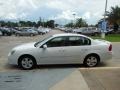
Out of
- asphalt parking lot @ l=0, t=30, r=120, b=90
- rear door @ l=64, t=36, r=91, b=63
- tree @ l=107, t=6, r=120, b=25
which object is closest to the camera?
asphalt parking lot @ l=0, t=30, r=120, b=90

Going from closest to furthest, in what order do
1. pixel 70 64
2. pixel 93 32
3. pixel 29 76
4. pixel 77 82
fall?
pixel 77 82, pixel 29 76, pixel 70 64, pixel 93 32

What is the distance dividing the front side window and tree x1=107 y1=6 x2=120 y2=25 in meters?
61.7

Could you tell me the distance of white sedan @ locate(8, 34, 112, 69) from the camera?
1373 centimetres

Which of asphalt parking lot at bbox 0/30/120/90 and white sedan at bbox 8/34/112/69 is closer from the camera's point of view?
asphalt parking lot at bbox 0/30/120/90

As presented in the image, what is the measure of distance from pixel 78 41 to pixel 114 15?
207 ft

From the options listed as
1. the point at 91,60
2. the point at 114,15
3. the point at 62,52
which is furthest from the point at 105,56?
the point at 114,15

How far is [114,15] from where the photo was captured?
75562 millimetres

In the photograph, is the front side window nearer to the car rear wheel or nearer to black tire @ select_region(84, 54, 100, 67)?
the car rear wheel

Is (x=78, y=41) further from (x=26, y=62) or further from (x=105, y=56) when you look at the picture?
(x=26, y=62)

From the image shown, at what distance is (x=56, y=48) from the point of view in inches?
543

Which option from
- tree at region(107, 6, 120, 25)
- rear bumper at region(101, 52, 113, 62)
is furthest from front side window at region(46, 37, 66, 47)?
tree at region(107, 6, 120, 25)

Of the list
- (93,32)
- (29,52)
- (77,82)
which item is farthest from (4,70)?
(93,32)

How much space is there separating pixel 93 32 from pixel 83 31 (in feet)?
10.7

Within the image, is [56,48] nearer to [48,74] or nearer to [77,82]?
[48,74]
